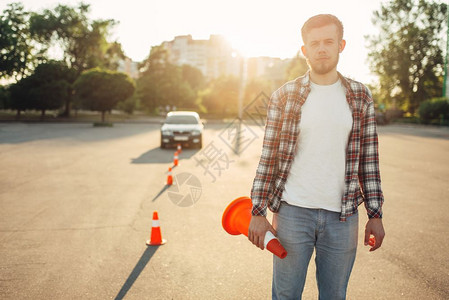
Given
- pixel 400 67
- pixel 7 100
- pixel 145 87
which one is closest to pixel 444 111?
pixel 400 67

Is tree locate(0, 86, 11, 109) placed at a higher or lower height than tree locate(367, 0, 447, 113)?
Answer: lower

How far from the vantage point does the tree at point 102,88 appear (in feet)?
124

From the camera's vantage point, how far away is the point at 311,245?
210 centimetres

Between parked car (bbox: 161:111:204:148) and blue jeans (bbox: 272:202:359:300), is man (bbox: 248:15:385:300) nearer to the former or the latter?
blue jeans (bbox: 272:202:359:300)

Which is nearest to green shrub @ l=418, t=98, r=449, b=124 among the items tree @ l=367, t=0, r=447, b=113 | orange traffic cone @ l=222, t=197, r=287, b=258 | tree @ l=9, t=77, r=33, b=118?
tree @ l=367, t=0, r=447, b=113

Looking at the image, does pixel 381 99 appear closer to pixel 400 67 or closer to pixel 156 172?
pixel 400 67

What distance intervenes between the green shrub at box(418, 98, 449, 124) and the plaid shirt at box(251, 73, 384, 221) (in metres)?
48.0

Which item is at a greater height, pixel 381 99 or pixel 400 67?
pixel 400 67

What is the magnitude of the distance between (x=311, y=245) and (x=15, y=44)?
55136 mm

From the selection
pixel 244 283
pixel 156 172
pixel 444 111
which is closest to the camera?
pixel 244 283

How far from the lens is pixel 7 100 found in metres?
46.8

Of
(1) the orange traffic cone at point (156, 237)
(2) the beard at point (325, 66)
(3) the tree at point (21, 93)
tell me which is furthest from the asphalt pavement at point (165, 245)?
(3) the tree at point (21, 93)

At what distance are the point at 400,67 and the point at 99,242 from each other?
58.3 m

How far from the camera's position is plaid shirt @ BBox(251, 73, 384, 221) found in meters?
2.09
